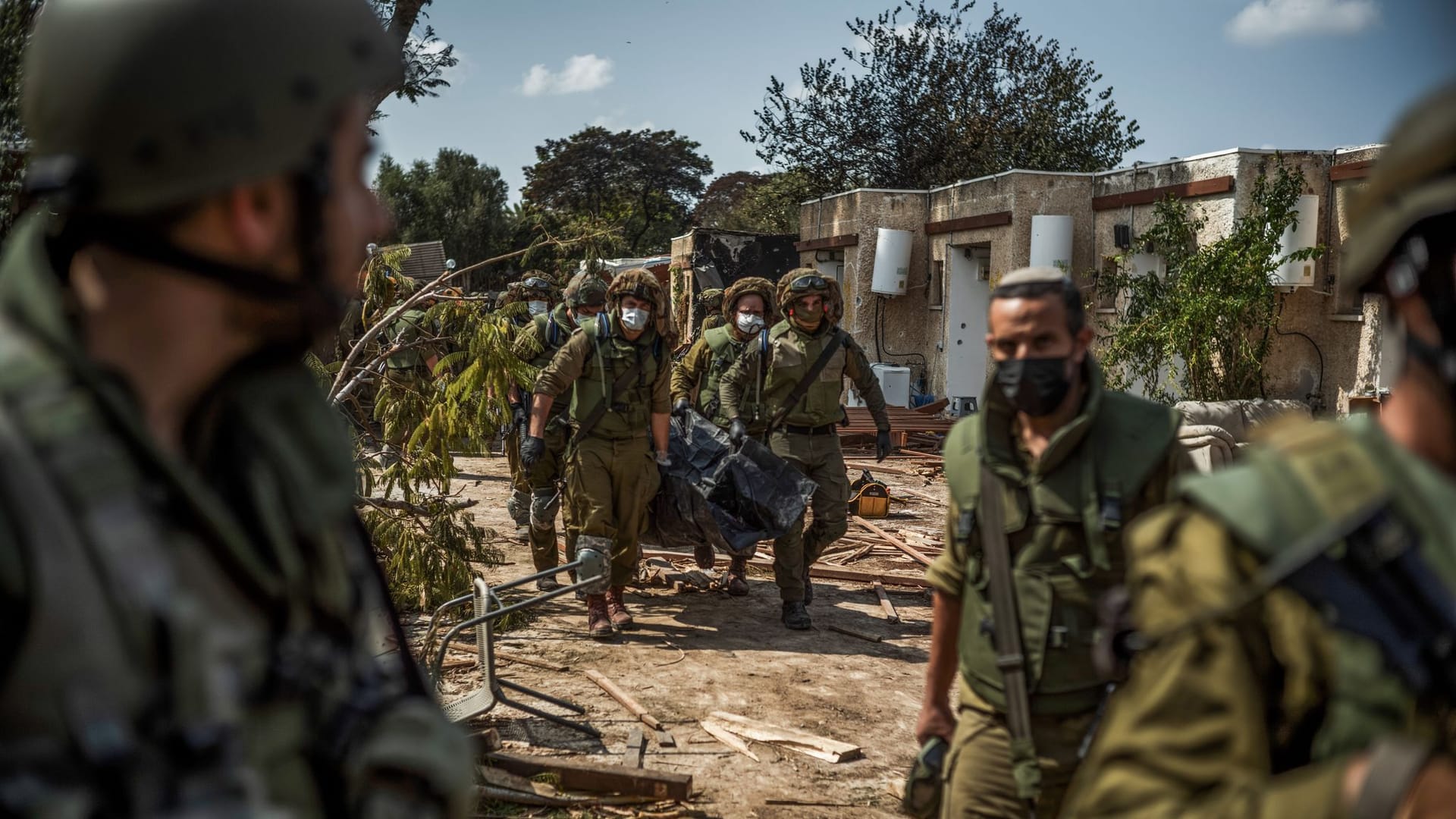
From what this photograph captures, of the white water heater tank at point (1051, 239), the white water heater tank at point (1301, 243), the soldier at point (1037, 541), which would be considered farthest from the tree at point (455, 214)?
the soldier at point (1037, 541)

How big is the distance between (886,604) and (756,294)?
8.01 ft

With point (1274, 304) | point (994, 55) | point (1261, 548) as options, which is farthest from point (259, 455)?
point (994, 55)

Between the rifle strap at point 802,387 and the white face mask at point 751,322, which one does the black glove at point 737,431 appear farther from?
the white face mask at point 751,322

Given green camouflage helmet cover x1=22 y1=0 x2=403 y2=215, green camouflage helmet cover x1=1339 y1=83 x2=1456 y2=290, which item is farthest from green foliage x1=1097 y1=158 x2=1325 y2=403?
green camouflage helmet cover x1=22 y1=0 x2=403 y2=215

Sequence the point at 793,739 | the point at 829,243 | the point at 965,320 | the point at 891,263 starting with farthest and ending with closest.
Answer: the point at 829,243 < the point at 891,263 < the point at 965,320 < the point at 793,739

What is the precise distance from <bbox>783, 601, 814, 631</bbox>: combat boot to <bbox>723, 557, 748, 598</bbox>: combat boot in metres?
0.78

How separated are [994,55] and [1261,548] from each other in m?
33.0

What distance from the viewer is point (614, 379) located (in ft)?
24.8

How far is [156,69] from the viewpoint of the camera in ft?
3.94

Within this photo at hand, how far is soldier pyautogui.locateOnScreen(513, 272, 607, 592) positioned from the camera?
8.40 meters

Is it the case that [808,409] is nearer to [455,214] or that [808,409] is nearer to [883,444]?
[883,444]

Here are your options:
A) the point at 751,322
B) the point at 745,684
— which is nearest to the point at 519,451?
the point at 751,322

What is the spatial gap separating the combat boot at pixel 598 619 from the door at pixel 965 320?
Answer: 13.0 meters

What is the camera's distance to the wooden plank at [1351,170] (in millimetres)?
12398
